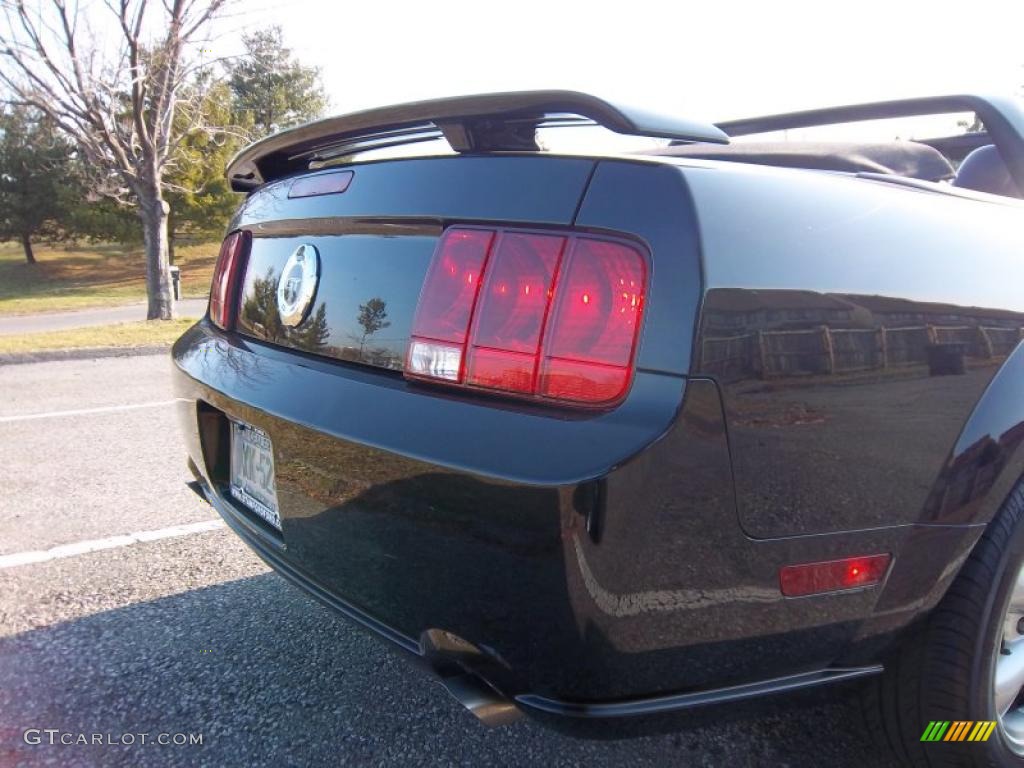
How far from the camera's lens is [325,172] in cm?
190

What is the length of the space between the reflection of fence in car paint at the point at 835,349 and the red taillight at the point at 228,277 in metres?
1.47

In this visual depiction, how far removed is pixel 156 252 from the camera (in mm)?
12945

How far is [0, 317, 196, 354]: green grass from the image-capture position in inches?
342

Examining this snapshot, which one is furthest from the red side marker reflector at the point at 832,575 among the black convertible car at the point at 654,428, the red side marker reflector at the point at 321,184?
the red side marker reflector at the point at 321,184

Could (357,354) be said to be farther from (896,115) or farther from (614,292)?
(896,115)

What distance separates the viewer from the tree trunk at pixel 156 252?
41.3 feet

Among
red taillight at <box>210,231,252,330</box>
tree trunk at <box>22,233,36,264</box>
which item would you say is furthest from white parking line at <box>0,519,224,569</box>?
tree trunk at <box>22,233,36,264</box>

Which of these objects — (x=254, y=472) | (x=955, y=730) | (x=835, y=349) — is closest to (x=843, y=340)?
(x=835, y=349)

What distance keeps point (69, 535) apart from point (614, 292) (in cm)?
283

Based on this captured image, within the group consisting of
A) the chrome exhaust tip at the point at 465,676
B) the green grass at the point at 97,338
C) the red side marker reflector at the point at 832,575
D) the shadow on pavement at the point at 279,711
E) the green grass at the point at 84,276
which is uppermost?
the red side marker reflector at the point at 832,575

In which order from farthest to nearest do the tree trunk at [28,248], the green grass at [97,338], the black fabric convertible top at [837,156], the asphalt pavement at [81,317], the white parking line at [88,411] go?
the tree trunk at [28,248] < the asphalt pavement at [81,317] < the green grass at [97,338] < the white parking line at [88,411] < the black fabric convertible top at [837,156]

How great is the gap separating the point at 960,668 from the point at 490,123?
1.46m

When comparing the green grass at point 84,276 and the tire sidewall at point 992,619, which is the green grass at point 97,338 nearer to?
the tire sidewall at point 992,619

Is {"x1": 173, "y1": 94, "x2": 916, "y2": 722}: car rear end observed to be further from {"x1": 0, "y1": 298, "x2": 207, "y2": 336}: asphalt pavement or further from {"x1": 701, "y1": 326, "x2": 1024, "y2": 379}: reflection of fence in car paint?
{"x1": 0, "y1": 298, "x2": 207, "y2": 336}: asphalt pavement
